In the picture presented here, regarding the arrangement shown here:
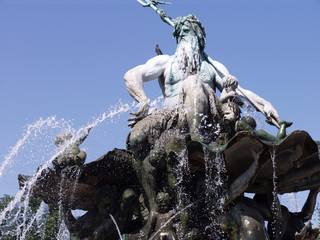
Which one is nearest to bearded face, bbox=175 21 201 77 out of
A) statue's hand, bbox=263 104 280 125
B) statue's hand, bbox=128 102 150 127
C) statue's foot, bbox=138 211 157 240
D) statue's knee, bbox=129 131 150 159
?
statue's hand, bbox=128 102 150 127

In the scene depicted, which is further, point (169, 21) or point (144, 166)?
point (169, 21)

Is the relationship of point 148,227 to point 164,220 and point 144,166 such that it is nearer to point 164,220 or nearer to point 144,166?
point 164,220

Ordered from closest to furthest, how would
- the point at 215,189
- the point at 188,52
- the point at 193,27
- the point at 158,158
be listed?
the point at 215,189 → the point at 158,158 → the point at 188,52 → the point at 193,27

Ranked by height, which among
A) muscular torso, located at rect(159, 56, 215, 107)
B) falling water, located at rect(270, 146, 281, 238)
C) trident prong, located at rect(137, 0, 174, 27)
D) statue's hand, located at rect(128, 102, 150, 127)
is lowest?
falling water, located at rect(270, 146, 281, 238)

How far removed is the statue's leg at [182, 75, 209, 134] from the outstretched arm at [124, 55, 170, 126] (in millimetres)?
728

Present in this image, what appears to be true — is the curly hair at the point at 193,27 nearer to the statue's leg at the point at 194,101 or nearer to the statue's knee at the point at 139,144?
the statue's leg at the point at 194,101

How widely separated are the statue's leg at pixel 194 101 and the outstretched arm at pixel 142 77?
73 cm

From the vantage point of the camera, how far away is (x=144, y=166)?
6.83m

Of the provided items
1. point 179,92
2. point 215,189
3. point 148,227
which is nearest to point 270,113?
point 179,92

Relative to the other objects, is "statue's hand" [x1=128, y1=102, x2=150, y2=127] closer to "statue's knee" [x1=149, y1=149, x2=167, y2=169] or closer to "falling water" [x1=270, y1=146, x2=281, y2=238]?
"statue's knee" [x1=149, y1=149, x2=167, y2=169]

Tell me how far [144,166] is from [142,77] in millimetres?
1794

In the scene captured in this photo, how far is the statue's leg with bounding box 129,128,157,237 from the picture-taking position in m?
6.72

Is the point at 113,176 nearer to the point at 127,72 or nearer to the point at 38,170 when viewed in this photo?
the point at 38,170

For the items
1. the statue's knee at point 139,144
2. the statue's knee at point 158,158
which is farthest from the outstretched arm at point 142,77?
the statue's knee at point 158,158
